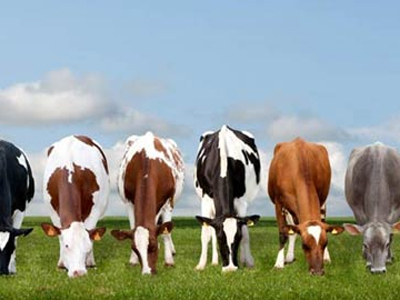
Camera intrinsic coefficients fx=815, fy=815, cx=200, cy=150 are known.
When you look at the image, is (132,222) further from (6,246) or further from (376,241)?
(376,241)

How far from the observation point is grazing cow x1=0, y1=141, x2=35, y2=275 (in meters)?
18.4

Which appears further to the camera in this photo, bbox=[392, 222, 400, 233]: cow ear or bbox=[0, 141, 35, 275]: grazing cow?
bbox=[392, 222, 400, 233]: cow ear

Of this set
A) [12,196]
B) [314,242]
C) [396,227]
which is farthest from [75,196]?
[396,227]

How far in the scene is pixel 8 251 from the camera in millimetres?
18406

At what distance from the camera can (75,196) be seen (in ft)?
62.2

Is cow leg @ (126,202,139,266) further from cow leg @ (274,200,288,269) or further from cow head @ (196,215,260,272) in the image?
cow leg @ (274,200,288,269)

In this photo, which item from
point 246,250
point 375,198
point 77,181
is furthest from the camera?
point 375,198

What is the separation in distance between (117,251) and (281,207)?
6.87 meters

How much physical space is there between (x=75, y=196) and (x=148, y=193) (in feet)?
5.57

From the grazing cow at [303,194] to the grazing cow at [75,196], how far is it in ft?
14.5

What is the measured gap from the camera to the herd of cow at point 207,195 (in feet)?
59.9

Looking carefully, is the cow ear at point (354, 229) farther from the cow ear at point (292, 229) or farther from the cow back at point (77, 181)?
the cow back at point (77, 181)

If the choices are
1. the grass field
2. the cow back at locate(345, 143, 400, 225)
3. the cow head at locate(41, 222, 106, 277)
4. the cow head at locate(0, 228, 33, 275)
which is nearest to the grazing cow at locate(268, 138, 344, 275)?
the grass field

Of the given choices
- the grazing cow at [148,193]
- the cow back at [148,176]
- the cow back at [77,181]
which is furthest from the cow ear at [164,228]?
the cow back at [77,181]
